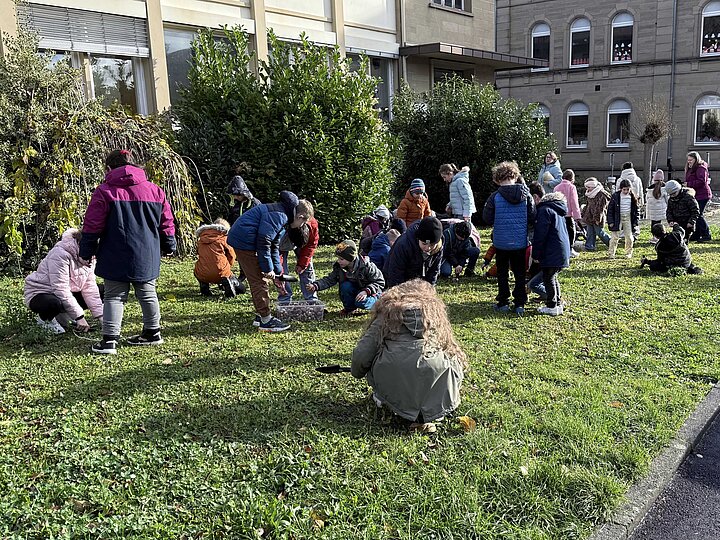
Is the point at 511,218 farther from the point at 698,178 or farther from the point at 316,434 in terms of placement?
the point at 698,178

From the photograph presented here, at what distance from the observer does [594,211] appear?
40.1ft

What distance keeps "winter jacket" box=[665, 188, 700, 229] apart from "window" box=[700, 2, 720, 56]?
24.5 metres

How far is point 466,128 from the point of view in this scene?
685 inches

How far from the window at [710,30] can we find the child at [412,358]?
3404 cm

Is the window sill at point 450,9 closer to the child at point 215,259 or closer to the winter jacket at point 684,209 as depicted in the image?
the winter jacket at point 684,209

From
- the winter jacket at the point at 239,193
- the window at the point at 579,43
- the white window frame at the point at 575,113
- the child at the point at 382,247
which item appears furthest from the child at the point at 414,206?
the window at the point at 579,43

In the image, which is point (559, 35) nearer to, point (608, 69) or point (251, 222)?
point (608, 69)

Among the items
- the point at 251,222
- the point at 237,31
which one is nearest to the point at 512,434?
the point at 251,222

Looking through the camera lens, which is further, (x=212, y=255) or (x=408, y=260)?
(x=212, y=255)

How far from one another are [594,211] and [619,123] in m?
25.2

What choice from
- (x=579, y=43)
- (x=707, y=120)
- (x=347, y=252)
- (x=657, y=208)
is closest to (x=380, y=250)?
(x=347, y=252)

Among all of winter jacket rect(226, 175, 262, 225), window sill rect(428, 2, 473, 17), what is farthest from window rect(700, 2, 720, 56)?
winter jacket rect(226, 175, 262, 225)

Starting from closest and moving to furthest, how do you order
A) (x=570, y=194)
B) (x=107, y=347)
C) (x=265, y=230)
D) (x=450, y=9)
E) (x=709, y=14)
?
1. (x=107, y=347)
2. (x=265, y=230)
3. (x=570, y=194)
4. (x=450, y=9)
5. (x=709, y=14)

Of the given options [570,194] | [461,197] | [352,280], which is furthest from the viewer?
[570,194]
